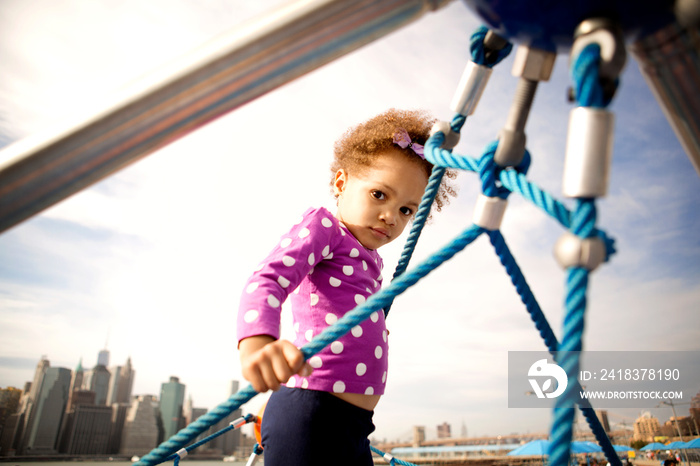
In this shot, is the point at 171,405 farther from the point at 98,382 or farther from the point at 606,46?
the point at 606,46

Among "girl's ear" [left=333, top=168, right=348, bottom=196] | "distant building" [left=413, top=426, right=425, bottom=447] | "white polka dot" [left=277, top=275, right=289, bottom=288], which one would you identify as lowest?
"distant building" [left=413, top=426, right=425, bottom=447]

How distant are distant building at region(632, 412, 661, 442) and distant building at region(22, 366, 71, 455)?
46.4 meters

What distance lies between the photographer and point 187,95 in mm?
309

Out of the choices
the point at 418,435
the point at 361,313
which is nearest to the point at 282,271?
the point at 361,313

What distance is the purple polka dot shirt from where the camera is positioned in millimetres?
799

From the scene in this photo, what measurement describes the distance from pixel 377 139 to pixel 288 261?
606mm

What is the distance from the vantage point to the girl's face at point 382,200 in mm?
1079

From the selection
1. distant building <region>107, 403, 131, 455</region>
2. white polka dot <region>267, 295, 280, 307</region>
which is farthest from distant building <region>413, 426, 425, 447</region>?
white polka dot <region>267, 295, 280, 307</region>

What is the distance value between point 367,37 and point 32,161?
10.4 inches

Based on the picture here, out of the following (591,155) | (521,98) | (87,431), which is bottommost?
(87,431)

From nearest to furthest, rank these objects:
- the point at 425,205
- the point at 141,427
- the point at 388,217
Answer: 1. the point at 425,205
2. the point at 388,217
3. the point at 141,427

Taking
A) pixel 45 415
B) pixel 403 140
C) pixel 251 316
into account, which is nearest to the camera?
pixel 251 316

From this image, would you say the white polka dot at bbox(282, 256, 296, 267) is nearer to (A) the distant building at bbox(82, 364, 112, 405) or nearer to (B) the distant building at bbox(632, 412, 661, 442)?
(B) the distant building at bbox(632, 412, 661, 442)

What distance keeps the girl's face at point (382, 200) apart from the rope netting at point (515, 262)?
17 centimetres
